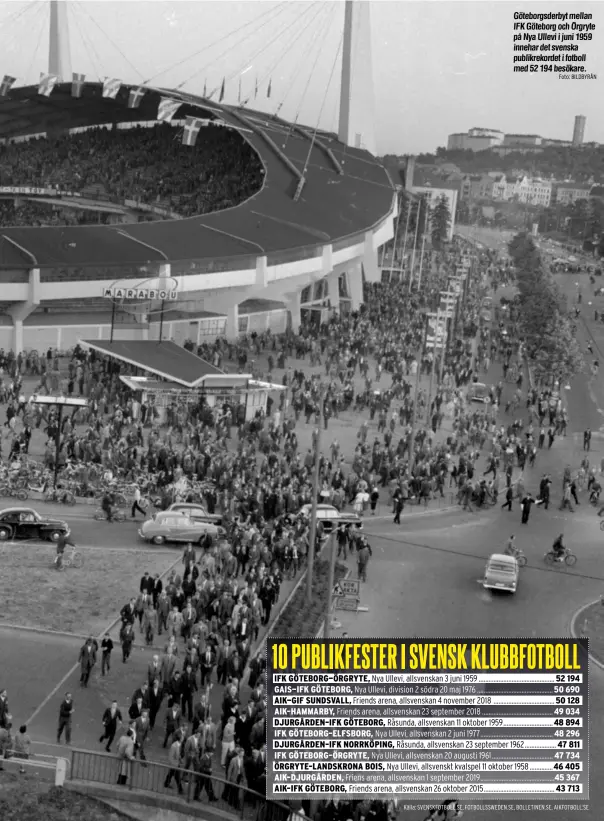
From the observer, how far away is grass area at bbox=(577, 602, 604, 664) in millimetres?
25547

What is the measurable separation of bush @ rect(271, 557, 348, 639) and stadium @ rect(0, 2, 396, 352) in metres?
22.8

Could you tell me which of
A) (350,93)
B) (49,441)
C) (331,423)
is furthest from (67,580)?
(350,93)

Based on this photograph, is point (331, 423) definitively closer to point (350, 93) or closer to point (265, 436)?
point (265, 436)

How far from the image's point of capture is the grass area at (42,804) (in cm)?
1603

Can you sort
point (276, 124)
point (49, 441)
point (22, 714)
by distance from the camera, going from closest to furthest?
point (22, 714), point (49, 441), point (276, 124)

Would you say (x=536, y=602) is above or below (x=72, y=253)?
below

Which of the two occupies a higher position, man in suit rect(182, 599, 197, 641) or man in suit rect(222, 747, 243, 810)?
man in suit rect(182, 599, 197, 641)

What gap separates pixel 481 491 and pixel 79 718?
18.6 m

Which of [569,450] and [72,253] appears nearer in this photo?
[569,450]

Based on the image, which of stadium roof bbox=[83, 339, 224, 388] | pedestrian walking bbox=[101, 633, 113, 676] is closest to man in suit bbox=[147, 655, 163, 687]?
pedestrian walking bbox=[101, 633, 113, 676]

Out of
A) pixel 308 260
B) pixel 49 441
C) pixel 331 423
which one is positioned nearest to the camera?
pixel 49 441

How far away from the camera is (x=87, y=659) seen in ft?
68.9

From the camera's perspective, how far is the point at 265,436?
38.6 metres

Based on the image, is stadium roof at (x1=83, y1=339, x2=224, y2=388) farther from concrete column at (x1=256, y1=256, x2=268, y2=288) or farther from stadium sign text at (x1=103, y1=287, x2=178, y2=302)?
concrete column at (x1=256, y1=256, x2=268, y2=288)
